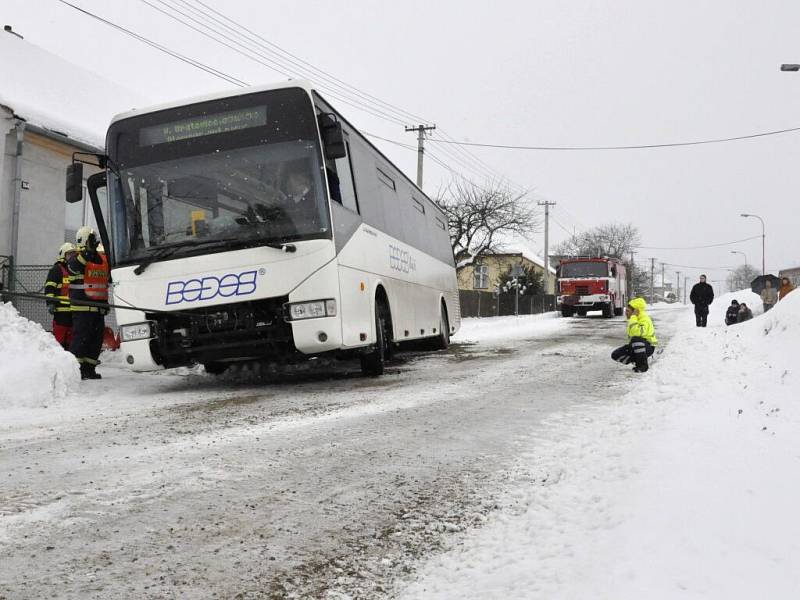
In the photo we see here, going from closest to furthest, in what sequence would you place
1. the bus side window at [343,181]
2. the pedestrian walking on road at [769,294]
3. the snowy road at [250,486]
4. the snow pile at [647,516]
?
1. the snow pile at [647,516]
2. the snowy road at [250,486]
3. the bus side window at [343,181]
4. the pedestrian walking on road at [769,294]

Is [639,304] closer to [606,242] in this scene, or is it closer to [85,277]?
[85,277]

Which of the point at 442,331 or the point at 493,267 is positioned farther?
the point at 493,267

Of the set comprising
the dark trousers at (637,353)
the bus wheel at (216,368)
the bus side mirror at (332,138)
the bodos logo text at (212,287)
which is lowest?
the bus wheel at (216,368)

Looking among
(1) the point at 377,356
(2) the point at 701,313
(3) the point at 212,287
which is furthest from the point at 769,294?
(3) the point at 212,287

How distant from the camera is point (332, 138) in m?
7.48

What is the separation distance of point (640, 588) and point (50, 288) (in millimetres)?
9206

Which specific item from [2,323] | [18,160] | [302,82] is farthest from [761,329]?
[18,160]

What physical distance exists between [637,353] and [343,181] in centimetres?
487

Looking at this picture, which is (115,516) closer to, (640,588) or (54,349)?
(640,588)

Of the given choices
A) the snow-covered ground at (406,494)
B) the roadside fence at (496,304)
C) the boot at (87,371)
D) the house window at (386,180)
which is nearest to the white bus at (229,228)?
the snow-covered ground at (406,494)

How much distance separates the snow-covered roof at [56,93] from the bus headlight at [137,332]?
8.50 metres

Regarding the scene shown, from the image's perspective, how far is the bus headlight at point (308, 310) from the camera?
7.38 m

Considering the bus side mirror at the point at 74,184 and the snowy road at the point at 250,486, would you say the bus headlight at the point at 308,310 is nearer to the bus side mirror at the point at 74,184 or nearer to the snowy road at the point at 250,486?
the snowy road at the point at 250,486

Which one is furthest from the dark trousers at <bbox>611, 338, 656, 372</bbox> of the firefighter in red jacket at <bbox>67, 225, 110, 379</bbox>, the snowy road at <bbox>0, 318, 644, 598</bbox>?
the firefighter in red jacket at <bbox>67, 225, 110, 379</bbox>
